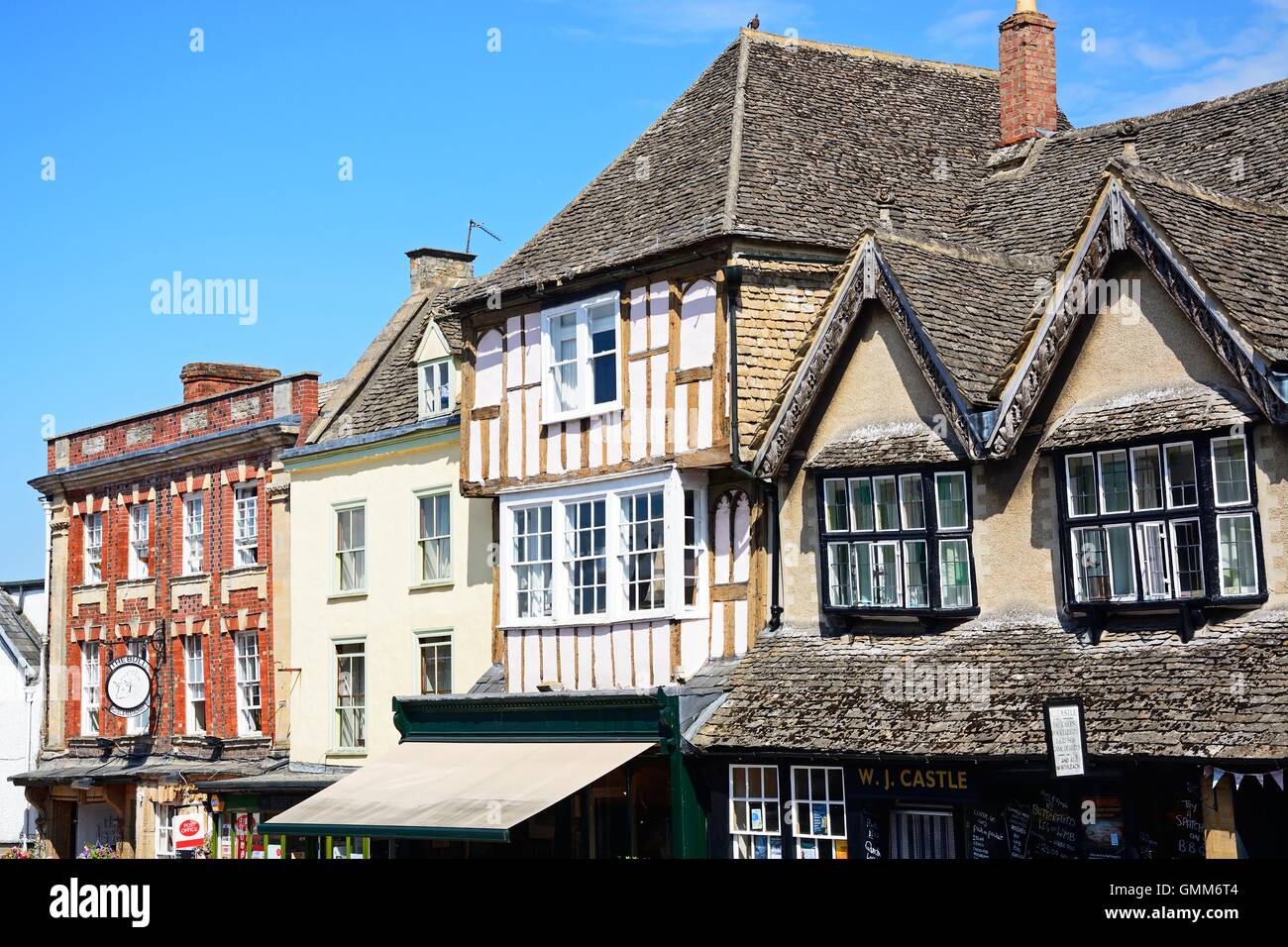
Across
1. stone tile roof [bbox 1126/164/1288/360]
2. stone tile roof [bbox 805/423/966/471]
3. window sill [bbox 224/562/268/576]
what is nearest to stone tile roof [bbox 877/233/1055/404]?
stone tile roof [bbox 805/423/966/471]

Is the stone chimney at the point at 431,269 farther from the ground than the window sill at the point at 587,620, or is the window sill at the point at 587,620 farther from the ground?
the stone chimney at the point at 431,269

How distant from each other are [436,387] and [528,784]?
868 centimetres

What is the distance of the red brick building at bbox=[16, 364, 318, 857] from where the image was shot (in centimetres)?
3161

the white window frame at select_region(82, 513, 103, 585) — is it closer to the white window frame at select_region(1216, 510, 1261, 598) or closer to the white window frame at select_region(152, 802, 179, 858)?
the white window frame at select_region(152, 802, 179, 858)

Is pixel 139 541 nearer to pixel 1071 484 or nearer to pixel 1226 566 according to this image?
pixel 1071 484

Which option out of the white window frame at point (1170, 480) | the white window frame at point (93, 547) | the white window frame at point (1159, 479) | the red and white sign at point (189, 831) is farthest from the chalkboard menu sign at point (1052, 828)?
the white window frame at point (93, 547)

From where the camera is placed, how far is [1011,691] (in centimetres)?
1830

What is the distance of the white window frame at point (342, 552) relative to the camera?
1150 inches

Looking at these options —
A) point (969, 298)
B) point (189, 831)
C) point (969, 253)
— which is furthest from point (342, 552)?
point (969, 298)

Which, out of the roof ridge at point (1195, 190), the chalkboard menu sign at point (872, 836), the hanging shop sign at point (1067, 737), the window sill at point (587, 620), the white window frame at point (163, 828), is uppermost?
the roof ridge at point (1195, 190)

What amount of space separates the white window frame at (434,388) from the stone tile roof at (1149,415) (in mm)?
11819

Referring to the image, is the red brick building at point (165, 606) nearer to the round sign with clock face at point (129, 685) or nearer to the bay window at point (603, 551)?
the round sign with clock face at point (129, 685)

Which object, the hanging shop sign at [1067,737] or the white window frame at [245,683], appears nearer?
the hanging shop sign at [1067,737]

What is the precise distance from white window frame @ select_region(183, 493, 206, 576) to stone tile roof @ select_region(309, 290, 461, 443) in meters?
3.39
